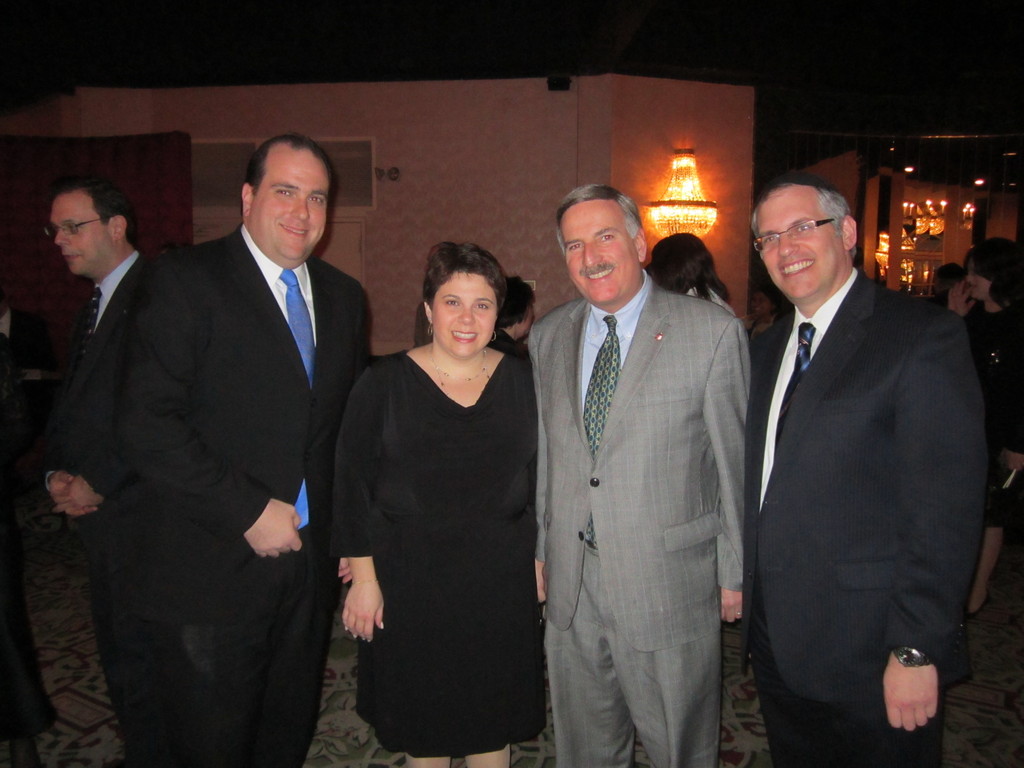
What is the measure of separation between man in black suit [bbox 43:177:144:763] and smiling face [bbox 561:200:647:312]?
1325mm

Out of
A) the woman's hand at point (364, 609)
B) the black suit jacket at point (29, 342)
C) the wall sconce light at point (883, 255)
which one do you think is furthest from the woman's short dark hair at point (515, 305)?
the wall sconce light at point (883, 255)

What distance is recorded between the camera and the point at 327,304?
191 cm

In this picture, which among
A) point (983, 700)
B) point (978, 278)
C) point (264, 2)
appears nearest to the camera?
point (983, 700)

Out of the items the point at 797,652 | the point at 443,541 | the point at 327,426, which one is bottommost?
the point at 797,652

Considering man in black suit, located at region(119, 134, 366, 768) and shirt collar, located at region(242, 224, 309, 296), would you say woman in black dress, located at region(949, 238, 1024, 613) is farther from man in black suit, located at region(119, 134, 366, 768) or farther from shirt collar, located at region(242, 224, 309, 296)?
shirt collar, located at region(242, 224, 309, 296)

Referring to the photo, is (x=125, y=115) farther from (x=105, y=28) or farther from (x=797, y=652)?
(x=797, y=652)

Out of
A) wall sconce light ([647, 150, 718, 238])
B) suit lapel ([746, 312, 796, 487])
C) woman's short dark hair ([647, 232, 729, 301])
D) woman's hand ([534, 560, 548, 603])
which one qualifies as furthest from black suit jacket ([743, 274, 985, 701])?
wall sconce light ([647, 150, 718, 238])

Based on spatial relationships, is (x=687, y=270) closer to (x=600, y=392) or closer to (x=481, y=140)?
(x=600, y=392)

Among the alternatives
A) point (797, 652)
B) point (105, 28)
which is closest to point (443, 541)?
point (797, 652)

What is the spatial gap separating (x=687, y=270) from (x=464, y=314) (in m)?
1.50

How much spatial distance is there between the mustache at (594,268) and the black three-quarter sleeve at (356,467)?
2.02 ft

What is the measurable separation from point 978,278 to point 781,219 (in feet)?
7.80

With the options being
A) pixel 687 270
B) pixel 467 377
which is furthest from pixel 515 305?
pixel 467 377

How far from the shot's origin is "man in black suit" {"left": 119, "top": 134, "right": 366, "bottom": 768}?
5.22 feet
